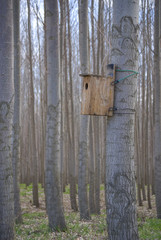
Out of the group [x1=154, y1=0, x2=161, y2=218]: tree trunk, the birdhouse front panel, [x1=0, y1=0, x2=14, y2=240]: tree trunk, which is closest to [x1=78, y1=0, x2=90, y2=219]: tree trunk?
[x1=154, y1=0, x2=161, y2=218]: tree trunk

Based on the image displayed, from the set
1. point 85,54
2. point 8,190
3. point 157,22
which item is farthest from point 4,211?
point 157,22

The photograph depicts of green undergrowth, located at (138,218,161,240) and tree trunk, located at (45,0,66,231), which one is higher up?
tree trunk, located at (45,0,66,231)

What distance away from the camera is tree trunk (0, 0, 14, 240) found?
4.23 m

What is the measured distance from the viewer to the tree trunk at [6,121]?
423 cm

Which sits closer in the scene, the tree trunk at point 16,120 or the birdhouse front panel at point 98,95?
the birdhouse front panel at point 98,95

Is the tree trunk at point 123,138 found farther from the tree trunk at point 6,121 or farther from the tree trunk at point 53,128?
the tree trunk at point 53,128

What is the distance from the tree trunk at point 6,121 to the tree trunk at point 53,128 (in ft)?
4.20

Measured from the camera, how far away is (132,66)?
3.20m

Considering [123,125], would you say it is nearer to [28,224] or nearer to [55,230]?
[55,230]

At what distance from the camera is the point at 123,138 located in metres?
3.06

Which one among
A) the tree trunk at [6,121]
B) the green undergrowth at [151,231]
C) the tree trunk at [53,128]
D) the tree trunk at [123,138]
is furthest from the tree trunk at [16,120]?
the tree trunk at [123,138]

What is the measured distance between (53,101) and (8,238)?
2.62 metres

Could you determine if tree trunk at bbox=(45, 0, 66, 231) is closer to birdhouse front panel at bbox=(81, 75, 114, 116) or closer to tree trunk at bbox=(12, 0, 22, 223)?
tree trunk at bbox=(12, 0, 22, 223)

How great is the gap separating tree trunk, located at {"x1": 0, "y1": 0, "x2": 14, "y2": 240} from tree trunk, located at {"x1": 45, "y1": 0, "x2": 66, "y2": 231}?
4.20ft
